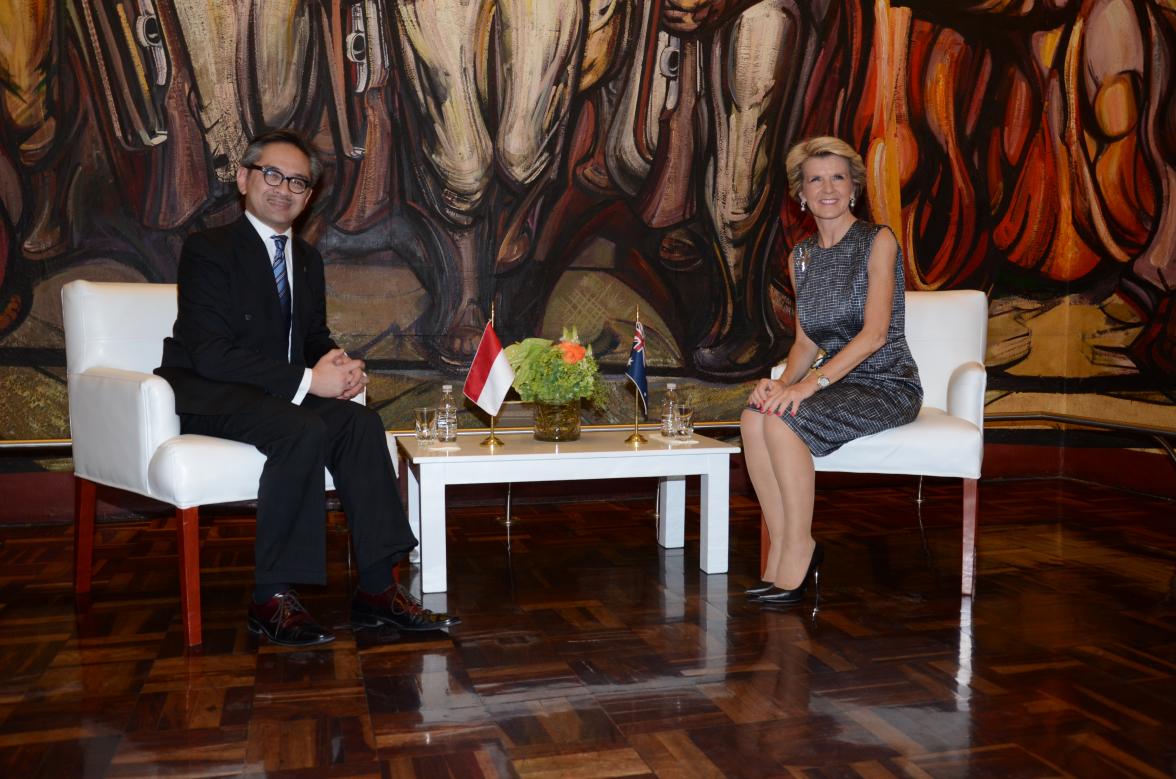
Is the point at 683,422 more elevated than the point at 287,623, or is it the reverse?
the point at 683,422

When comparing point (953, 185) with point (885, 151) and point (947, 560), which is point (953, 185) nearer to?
point (885, 151)

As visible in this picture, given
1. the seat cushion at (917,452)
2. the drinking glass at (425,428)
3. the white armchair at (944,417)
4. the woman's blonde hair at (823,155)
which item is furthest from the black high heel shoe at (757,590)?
the woman's blonde hair at (823,155)

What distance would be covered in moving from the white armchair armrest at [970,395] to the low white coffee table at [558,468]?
728mm

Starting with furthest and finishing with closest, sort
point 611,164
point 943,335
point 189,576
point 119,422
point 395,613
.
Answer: point 611,164 < point 943,335 < point 119,422 < point 395,613 < point 189,576

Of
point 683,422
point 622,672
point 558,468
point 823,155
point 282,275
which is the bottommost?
point 622,672

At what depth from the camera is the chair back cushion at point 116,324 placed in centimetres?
309

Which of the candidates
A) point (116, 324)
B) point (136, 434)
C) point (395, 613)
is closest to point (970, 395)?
point (395, 613)

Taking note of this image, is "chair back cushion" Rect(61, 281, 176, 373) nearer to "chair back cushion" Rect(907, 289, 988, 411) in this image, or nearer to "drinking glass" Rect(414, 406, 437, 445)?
"drinking glass" Rect(414, 406, 437, 445)

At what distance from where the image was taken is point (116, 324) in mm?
3127

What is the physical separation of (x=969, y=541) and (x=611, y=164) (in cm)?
241

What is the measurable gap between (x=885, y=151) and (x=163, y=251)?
3381mm

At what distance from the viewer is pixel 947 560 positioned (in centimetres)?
352

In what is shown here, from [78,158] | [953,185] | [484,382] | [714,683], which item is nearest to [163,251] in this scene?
[78,158]

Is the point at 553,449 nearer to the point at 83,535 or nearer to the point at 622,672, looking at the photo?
the point at 622,672
